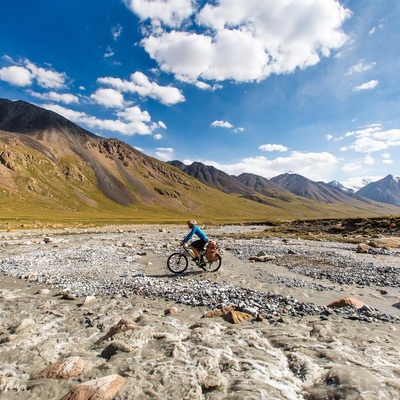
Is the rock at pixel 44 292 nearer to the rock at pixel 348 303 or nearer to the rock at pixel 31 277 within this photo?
the rock at pixel 31 277

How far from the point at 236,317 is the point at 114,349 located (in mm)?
4612

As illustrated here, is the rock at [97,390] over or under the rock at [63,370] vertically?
over

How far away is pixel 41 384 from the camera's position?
23.1ft

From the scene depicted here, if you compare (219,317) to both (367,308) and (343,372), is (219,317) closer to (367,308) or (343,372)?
(343,372)

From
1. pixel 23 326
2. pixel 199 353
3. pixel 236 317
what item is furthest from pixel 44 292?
pixel 199 353

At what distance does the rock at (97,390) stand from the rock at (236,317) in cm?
515

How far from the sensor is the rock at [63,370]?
7309 mm

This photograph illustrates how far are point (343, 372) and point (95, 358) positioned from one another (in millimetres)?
6631

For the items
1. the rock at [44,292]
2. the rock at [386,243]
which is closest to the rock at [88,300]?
the rock at [44,292]

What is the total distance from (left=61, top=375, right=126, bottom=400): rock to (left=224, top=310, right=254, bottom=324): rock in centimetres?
515

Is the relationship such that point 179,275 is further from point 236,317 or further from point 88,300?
point 236,317

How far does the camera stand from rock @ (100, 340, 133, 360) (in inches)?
333

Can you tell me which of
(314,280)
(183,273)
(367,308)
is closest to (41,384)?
(367,308)

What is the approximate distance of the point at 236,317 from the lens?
11.0 m
